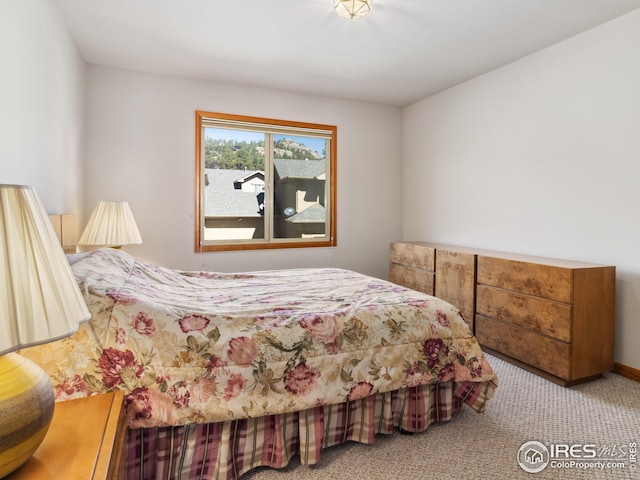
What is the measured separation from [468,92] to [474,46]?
82 centimetres

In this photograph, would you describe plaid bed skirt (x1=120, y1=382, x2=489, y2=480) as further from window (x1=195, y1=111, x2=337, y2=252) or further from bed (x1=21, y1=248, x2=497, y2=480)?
window (x1=195, y1=111, x2=337, y2=252)

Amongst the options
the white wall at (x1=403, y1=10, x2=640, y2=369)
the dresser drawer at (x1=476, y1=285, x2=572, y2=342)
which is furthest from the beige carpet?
the white wall at (x1=403, y1=10, x2=640, y2=369)

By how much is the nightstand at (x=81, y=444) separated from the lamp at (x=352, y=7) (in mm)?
2462

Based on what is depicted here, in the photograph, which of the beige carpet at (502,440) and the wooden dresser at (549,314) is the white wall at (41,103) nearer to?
the beige carpet at (502,440)

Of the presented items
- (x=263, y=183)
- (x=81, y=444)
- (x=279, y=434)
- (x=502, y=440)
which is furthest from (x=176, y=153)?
(x=502, y=440)

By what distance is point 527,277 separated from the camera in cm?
266

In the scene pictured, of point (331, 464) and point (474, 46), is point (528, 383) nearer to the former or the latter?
point (331, 464)

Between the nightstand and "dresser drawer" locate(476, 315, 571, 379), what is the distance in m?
2.56

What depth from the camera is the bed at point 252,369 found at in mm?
1360

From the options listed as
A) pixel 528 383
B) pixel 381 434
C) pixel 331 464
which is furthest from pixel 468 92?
pixel 331 464

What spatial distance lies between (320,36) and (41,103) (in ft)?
6.41

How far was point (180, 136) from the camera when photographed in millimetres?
3740

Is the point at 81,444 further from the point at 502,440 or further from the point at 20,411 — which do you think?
→ the point at 502,440

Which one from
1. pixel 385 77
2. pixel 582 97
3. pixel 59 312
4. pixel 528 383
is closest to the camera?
pixel 59 312
